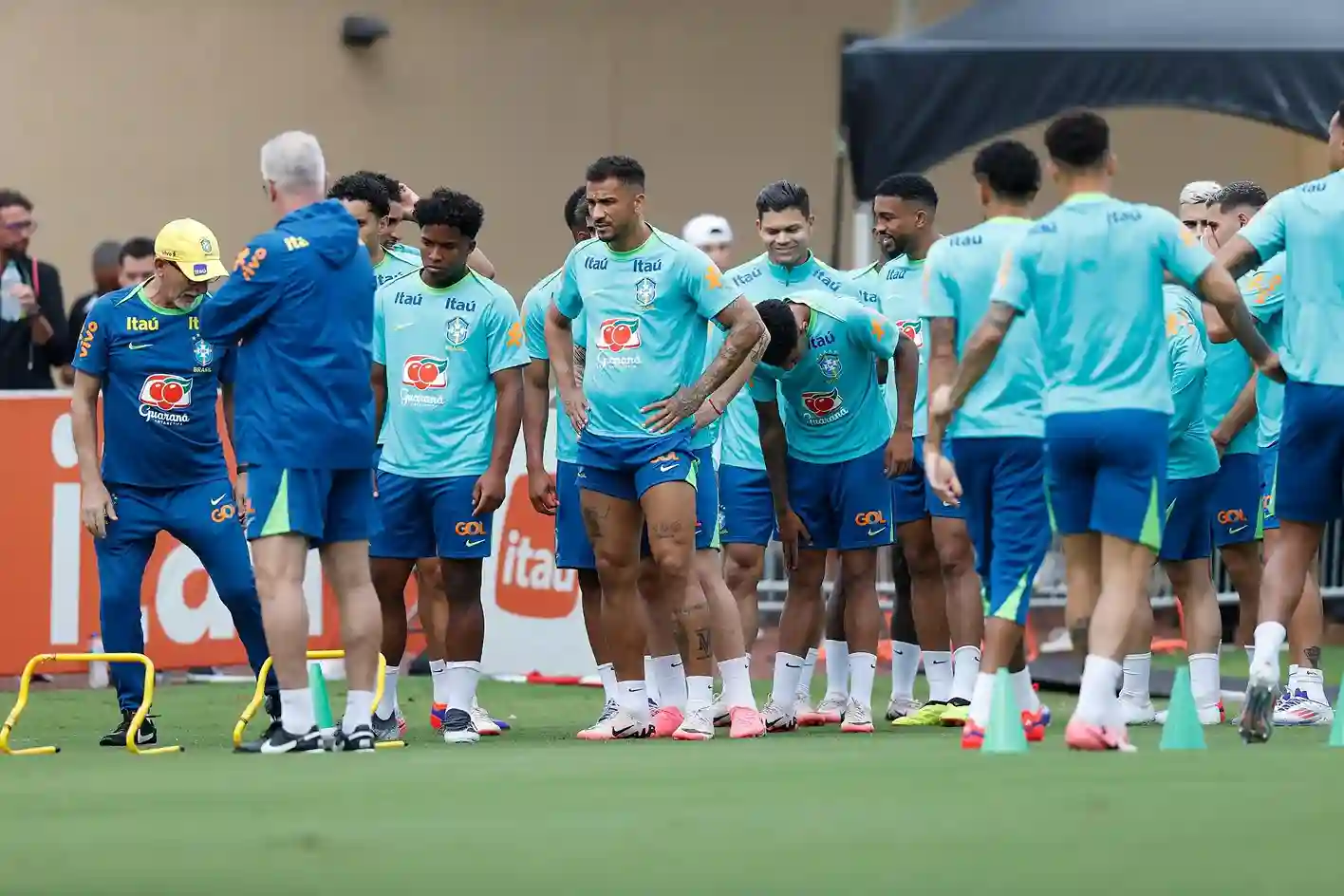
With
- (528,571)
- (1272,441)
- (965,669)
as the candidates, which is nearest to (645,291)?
(965,669)

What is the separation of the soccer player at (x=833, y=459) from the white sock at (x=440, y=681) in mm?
1422

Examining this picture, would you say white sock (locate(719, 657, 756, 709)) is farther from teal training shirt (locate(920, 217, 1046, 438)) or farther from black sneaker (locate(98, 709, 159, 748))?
black sneaker (locate(98, 709, 159, 748))

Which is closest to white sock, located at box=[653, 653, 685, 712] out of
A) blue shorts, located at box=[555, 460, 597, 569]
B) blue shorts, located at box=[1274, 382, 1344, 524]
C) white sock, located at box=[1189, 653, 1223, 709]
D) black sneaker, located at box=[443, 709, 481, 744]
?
blue shorts, located at box=[555, 460, 597, 569]

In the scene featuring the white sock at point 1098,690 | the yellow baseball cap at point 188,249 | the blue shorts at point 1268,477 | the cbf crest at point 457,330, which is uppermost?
the yellow baseball cap at point 188,249

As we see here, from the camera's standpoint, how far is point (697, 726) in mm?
9406

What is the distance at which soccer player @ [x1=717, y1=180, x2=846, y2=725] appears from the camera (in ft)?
34.8

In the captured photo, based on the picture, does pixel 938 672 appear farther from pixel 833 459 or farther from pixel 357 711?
pixel 357 711

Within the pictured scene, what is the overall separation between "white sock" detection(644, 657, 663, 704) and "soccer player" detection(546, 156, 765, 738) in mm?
727

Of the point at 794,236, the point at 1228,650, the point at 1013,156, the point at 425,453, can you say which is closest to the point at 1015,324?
the point at 1013,156

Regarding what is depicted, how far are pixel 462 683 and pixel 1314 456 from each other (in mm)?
3711

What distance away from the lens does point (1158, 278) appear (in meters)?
7.68

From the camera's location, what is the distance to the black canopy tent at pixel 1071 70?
1141 centimetres

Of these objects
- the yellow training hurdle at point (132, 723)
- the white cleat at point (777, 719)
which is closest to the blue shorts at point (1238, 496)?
the white cleat at point (777, 719)

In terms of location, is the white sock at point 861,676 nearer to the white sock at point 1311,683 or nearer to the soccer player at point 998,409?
the soccer player at point 998,409
